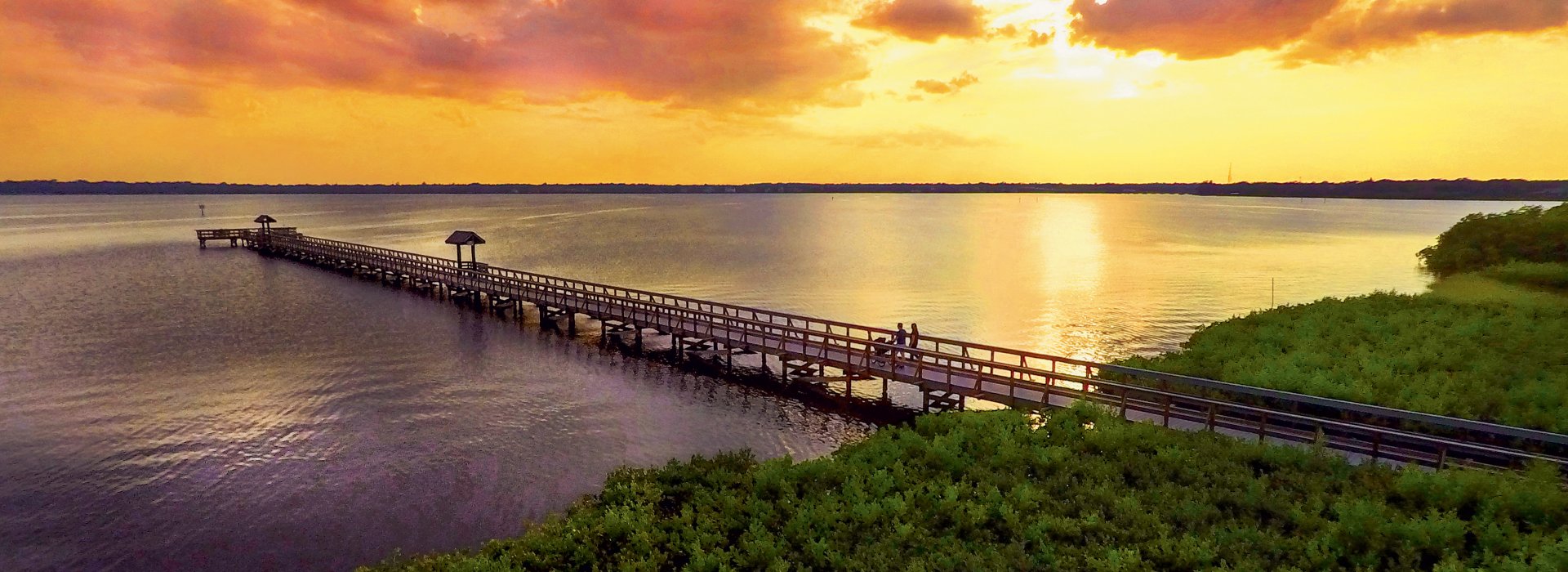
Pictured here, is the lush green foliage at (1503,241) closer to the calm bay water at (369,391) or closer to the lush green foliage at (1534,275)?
the calm bay water at (369,391)

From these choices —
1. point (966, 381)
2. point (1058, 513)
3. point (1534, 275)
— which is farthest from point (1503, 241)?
point (1058, 513)

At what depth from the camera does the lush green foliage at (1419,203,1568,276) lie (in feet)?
136

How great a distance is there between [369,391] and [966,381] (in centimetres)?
2083

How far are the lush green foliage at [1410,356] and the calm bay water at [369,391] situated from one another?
786cm

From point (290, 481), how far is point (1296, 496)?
2172 cm

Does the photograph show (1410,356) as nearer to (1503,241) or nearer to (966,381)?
(966,381)

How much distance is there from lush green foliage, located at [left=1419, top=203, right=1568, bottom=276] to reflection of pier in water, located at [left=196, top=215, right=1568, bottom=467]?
1371 inches

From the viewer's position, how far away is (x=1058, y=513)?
36.3 feet

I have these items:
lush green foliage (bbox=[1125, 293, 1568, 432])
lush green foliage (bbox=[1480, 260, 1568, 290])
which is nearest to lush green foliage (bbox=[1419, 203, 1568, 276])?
lush green foliage (bbox=[1480, 260, 1568, 290])

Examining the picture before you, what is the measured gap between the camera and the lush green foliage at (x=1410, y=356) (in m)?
15.7

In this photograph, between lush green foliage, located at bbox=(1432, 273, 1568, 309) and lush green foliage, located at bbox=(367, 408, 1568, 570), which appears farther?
lush green foliage, located at bbox=(1432, 273, 1568, 309)

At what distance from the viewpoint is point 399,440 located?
19.9 m

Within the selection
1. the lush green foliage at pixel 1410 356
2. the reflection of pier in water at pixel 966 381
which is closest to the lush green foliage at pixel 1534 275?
the lush green foliage at pixel 1410 356

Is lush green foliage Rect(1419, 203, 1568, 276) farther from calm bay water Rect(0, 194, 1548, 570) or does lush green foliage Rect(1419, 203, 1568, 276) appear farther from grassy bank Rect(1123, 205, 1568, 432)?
grassy bank Rect(1123, 205, 1568, 432)
